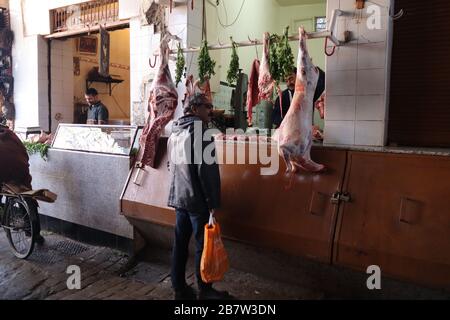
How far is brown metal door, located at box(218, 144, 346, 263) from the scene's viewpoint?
10.3 feet

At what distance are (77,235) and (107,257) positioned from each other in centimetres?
83

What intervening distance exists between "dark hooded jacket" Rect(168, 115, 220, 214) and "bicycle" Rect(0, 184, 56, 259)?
7.17 ft

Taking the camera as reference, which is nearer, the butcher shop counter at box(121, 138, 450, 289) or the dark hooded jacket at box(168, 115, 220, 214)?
the butcher shop counter at box(121, 138, 450, 289)

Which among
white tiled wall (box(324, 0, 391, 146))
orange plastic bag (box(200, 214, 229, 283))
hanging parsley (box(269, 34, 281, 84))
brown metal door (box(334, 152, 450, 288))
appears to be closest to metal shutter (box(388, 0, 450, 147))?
white tiled wall (box(324, 0, 391, 146))

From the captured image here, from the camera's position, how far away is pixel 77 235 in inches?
201

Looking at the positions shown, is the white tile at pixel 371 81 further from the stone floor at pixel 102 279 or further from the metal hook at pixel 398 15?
the stone floor at pixel 102 279

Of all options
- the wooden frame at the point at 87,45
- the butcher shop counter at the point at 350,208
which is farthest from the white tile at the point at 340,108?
the wooden frame at the point at 87,45

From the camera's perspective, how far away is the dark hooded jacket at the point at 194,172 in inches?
126

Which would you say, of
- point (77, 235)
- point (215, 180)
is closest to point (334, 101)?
point (215, 180)

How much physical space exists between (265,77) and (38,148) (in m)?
3.50

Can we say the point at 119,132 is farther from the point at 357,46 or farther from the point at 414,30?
the point at 414,30

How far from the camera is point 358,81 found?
364 cm

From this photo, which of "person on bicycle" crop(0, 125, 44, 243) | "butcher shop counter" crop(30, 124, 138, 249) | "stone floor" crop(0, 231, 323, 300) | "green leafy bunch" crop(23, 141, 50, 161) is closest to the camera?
"stone floor" crop(0, 231, 323, 300)

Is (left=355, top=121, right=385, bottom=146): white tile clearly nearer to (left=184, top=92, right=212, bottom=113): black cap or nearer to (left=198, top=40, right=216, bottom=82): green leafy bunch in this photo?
(left=184, top=92, right=212, bottom=113): black cap
